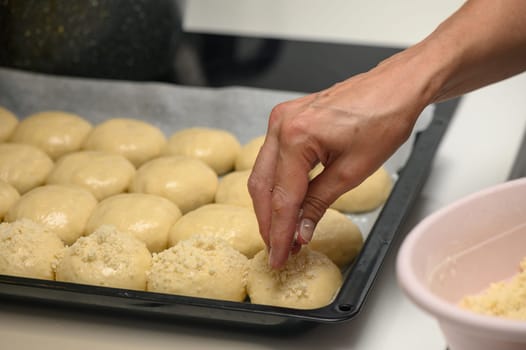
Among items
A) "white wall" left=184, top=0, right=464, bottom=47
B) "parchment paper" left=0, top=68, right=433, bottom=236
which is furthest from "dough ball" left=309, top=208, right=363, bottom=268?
"white wall" left=184, top=0, right=464, bottom=47

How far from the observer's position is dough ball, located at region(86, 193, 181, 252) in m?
1.31

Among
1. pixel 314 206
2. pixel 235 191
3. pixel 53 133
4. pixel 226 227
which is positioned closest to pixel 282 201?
pixel 314 206

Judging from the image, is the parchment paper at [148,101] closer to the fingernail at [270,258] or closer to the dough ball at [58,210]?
the dough ball at [58,210]

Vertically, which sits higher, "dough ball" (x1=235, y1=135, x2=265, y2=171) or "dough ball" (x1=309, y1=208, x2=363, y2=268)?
"dough ball" (x1=309, y1=208, x2=363, y2=268)

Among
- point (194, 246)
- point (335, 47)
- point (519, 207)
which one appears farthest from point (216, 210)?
point (335, 47)

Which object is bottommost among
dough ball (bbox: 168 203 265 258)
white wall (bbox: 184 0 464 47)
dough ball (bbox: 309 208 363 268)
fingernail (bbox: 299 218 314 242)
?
white wall (bbox: 184 0 464 47)

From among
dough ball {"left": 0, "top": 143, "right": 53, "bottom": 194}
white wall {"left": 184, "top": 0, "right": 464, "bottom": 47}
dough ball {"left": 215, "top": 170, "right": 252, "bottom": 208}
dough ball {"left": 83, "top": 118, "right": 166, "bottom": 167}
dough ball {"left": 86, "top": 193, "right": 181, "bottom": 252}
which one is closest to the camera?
dough ball {"left": 86, "top": 193, "right": 181, "bottom": 252}

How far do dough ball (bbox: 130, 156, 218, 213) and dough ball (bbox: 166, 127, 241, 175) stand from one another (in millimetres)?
63

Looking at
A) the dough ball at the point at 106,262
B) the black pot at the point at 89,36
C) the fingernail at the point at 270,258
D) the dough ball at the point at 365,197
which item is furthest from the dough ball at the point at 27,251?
the black pot at the point at 89,36

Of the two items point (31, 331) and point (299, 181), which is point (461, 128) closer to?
point (299, 181)

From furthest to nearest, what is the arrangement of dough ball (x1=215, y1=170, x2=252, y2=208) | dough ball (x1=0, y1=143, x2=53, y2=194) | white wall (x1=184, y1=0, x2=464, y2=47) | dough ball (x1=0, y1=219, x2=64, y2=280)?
white wall (x1=184, y1=0, x2=464, y2=47)
dough ball (x1=0, y1=143, x2=53, y2=194)
dough ball (x1=215, y1=170, x2=252, y2=208)
dough ball (x1=0, y1=219, x2=64, y2=280)

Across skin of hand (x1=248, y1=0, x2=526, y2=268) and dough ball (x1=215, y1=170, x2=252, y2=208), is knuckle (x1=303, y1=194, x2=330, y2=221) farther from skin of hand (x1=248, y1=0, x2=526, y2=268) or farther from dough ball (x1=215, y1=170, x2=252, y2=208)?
dough ball (x1=215, y1=170, x2=252, y2=208)

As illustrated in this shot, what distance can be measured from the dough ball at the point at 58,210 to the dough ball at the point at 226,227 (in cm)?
17

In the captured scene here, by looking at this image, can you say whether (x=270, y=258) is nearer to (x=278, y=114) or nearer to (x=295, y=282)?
(x=295, y=282)
